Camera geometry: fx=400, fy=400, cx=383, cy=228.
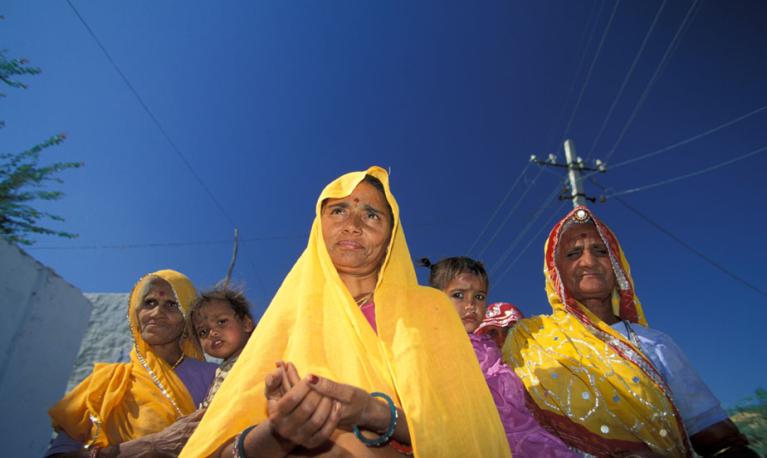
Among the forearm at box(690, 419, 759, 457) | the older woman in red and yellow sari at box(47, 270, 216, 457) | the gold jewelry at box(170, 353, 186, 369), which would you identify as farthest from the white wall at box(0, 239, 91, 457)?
the forearm at box(690, 419, 759, 457)

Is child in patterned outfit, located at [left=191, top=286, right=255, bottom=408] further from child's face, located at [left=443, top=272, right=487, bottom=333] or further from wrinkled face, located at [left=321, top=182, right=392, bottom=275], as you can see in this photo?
child's face, located at [left=443, top=272, right=487, bottom=333]

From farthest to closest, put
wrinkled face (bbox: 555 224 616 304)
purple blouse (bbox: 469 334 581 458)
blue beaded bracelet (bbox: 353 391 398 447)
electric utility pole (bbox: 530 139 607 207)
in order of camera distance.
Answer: electric utility pole (bbox: 530 139 607 207)
wrinkled face (bbox: 555 224 616 304)
purple blouse (bbox: 469 334 581 458)
blue beaded bracelet (bbox: 353 391 398 447)

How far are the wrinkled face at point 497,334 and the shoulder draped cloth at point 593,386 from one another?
12 cm

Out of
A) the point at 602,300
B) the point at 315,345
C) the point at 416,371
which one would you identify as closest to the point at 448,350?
the point at 416,371

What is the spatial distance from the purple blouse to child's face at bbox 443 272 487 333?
0.94ft

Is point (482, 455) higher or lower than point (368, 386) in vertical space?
lower

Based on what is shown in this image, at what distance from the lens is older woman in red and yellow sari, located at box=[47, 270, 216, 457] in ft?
8.36

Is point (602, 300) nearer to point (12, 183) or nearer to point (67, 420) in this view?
point (67, 420)

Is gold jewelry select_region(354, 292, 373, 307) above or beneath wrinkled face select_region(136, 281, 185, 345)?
beneath

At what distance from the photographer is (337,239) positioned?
2150 millimetres

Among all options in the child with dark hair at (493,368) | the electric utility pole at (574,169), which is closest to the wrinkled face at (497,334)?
the child with dark hair at (493,368)

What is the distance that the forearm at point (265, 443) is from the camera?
1.39 m

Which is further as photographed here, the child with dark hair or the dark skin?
the dark skin

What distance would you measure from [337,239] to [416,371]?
0.84m
